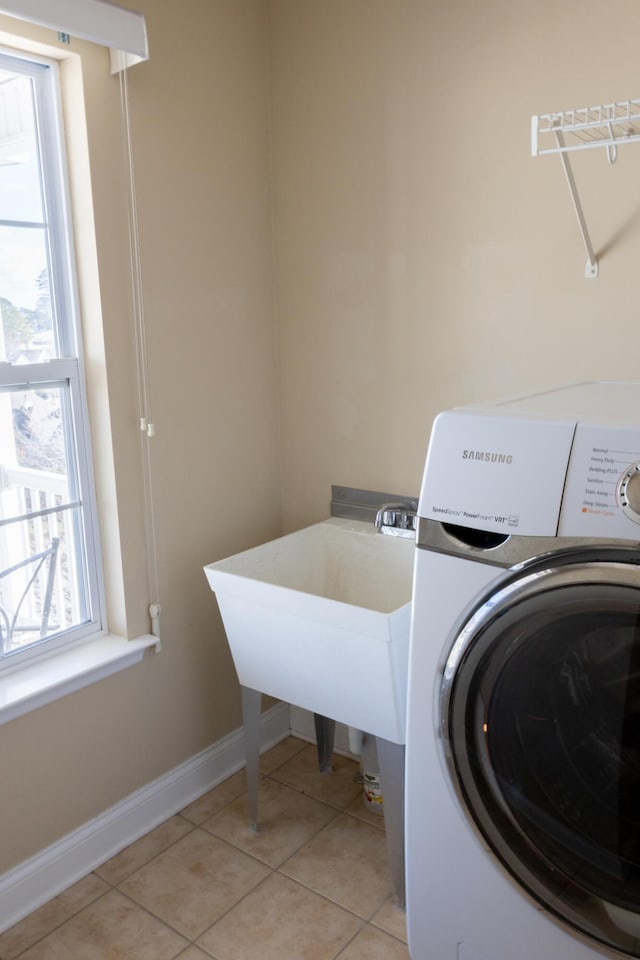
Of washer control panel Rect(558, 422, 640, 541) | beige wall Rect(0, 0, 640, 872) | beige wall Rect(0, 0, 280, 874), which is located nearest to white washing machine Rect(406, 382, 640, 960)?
washer control panel Rect(558, 422, 640, 541)

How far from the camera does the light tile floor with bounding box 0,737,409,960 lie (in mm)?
1844

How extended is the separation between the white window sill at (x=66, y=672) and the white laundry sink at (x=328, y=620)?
278 millimetres

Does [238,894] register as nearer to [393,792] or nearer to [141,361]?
[393,792]

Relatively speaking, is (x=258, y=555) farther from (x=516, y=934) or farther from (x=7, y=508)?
(x=516, y=934)

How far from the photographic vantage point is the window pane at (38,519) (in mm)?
1948

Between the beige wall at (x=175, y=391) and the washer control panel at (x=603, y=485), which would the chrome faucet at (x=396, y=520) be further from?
the washer control panel at (x=603, y=485)

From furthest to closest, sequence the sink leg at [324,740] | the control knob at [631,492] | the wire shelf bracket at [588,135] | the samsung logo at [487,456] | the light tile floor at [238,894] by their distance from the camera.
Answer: the sink leg at [324,740]
the light tile floor at [238,894]
the wire shelf bracket at [588,135]
the samsung logo at [487,456]
the control knob at [631,492]

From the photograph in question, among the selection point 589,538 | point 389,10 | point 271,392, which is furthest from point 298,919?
point 389,10

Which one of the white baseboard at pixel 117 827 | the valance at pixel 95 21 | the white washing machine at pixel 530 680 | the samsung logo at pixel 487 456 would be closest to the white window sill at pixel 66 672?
the white baseboard at pixel 117 827

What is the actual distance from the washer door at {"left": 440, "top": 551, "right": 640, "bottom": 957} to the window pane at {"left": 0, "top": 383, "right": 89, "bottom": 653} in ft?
3.83

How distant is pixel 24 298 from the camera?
193 cm

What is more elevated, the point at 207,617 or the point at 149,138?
the point at 149,138

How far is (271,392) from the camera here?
2557 millimetres

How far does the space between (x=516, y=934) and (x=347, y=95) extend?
2.05 m
